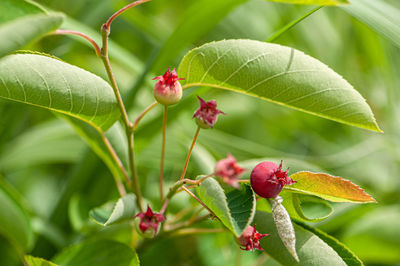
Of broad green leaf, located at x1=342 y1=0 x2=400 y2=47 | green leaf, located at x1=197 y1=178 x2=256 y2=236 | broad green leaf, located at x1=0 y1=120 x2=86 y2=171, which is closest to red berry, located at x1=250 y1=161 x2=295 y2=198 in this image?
green leaf, located at x1=197 y1=178 x2=256 y2=236

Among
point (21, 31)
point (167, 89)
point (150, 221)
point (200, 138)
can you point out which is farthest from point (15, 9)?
point (200, 138)

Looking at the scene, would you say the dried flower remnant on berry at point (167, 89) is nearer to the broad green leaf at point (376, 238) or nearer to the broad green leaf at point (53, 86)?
the broad green leaf at point (53, 86)

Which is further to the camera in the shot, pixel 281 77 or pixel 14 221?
pixel 14 221

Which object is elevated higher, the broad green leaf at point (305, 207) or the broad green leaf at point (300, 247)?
the broad green leaf at point (305, 207)

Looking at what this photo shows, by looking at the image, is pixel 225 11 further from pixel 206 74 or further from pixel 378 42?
pixel 378 42

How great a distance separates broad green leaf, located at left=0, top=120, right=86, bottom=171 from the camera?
133 centimetres

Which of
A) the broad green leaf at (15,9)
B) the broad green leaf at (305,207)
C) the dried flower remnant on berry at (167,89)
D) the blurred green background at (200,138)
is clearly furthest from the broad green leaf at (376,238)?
the broad green leaf at (15,9)

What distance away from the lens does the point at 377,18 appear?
0.76 m

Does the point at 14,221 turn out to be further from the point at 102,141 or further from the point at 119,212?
the point at 119,212

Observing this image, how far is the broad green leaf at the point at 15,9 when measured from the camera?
48 cm

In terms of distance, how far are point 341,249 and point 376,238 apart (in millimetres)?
623

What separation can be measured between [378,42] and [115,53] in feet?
3.36

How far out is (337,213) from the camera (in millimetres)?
1030

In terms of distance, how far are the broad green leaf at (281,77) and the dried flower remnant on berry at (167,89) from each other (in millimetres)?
26
